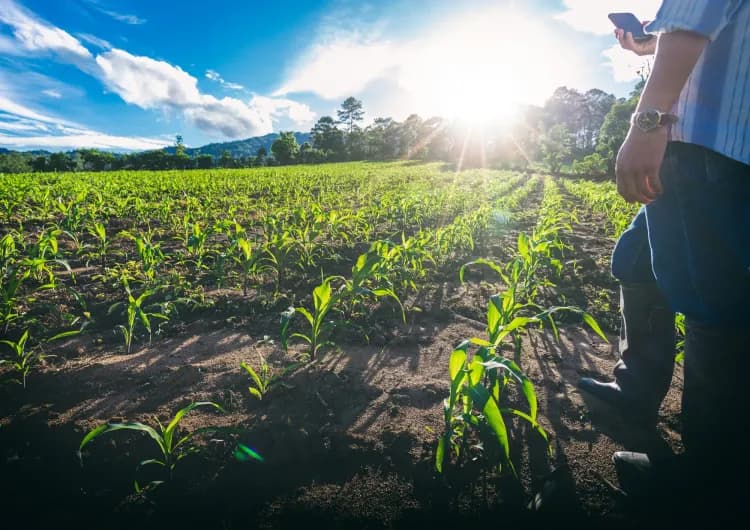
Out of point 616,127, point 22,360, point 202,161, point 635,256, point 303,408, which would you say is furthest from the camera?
point 202,161

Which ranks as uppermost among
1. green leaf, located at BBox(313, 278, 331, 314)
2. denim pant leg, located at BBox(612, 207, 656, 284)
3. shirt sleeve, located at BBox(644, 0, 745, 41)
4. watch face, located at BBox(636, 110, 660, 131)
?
shirt sleeve, located at BBox(644, 0, 745, 41)

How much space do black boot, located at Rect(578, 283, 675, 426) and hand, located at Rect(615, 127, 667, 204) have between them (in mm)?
584

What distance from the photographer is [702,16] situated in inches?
33.6

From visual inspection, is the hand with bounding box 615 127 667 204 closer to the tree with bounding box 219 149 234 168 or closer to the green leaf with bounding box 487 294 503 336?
the green leaf with bounding box 487 294 503 336

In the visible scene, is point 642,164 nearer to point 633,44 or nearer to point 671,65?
point 671,65

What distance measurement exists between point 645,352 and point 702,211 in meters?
0.77

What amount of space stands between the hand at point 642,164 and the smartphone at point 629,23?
705 mm

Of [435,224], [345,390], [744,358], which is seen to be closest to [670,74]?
[744,358]

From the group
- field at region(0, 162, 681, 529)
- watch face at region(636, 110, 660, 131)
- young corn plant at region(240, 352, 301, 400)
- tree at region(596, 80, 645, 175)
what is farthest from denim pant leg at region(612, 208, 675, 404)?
tree at region(596, 80, 645, 175)

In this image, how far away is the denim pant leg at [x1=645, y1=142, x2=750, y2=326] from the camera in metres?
0.91

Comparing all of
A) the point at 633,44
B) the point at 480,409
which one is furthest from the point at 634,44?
the point at 480,409

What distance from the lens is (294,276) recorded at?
3.34m

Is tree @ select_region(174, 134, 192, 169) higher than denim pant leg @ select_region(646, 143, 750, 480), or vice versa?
tree @ select_region(174, 134, 192, 169)

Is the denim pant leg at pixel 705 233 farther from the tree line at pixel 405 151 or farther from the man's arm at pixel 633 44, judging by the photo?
the tree line at pixel 405 151
